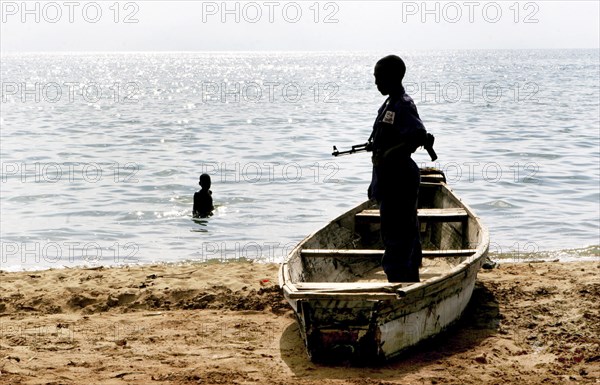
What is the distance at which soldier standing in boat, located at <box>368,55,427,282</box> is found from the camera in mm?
6129

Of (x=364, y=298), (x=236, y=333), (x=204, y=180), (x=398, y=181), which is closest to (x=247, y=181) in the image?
(x=204, y=180)

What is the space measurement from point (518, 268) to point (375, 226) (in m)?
2.00

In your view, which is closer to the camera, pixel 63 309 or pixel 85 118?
pixel 63 309

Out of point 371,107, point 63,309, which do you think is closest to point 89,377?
point 63,309

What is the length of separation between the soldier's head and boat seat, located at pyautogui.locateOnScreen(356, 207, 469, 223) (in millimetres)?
2977

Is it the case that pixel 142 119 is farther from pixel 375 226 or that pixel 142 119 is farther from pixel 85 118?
pixel 375 226

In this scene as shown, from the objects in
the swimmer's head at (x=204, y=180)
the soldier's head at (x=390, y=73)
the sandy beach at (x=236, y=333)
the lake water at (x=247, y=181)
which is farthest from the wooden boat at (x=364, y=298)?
the swimmer's head at (x=204, y=180)

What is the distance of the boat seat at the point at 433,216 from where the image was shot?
8.88m

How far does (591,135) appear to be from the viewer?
26.9 meters

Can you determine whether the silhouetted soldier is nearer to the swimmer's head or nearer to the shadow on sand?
the swimmer's head

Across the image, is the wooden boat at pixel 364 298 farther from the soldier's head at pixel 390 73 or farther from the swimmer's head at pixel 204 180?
the swimmer's head at pixel 204 180

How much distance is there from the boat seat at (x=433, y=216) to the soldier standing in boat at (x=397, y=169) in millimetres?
2172

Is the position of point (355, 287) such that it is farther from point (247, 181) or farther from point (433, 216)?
point (247, 181)

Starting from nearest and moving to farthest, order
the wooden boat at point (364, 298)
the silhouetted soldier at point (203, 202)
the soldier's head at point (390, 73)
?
the wooden boat at point (364, 298)
the soldier's head at point (390, 73)
the silhouetted soldier at point (203, 202)
